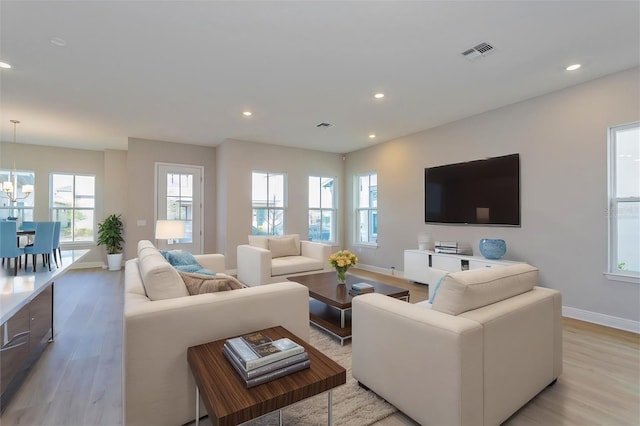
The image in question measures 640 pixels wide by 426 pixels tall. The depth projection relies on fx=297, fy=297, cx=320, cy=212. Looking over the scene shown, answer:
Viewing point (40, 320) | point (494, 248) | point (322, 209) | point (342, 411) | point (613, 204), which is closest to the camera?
point (342, 411)

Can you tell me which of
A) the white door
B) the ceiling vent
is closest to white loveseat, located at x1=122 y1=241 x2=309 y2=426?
the ceiling vent

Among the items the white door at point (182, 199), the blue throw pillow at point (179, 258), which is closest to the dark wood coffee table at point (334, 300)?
the blue throw pillow at point (179, 258)

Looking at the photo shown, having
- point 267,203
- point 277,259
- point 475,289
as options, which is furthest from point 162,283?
point 267,203

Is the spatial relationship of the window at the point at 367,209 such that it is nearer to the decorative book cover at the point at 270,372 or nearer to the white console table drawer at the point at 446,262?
the white console table drawer at the point at 446,262

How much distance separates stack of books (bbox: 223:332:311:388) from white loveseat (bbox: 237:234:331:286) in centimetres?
283

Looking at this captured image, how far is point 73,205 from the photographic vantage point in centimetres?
689

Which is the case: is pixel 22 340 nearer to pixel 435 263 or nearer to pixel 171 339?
pixel 171 339

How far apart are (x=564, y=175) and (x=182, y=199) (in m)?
6.49

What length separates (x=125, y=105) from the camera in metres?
4.11

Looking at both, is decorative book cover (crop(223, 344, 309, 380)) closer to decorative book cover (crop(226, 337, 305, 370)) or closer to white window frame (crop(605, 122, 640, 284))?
decorative book cover (crop(226, 337, 305, 370))

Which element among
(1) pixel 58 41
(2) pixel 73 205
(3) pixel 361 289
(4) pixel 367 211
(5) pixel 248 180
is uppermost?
(1) pixel 58 41

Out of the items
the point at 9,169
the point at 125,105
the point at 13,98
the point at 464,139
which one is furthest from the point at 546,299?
the point at 9,169

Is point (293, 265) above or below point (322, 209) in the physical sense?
below

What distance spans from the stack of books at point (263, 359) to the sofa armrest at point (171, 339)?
10.3 inches
